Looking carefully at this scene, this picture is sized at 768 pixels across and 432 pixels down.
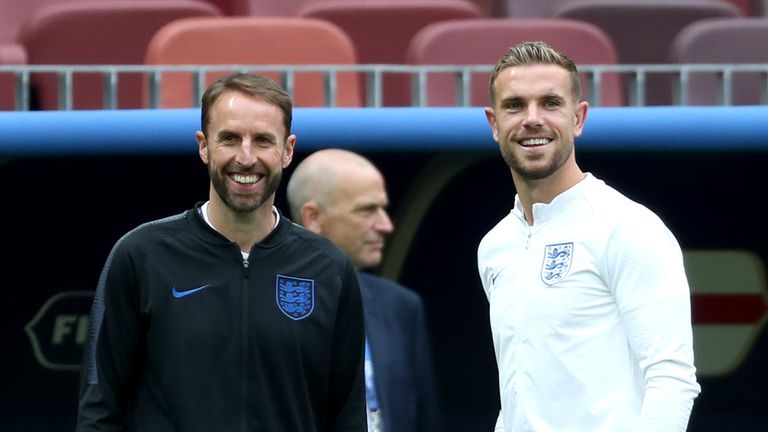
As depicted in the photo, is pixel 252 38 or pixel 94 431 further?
pixel 252 38

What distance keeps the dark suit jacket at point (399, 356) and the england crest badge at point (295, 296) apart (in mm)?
756

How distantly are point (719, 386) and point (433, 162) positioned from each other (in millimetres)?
1190

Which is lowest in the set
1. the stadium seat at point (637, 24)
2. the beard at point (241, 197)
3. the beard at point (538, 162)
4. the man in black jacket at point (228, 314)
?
the man in black jacket at point (228, 314)

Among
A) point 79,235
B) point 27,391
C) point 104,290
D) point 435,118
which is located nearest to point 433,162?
point 435,118

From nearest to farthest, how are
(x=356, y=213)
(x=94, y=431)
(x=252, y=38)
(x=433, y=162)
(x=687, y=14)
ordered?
(x=94, y=431) → (x=356, y=213) → (x=433, y=162) → (x=252, y=38) → (x=687, y=14)

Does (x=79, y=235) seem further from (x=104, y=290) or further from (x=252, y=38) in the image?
(x=104, y=290)

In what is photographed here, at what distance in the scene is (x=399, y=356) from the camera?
3.49 metres

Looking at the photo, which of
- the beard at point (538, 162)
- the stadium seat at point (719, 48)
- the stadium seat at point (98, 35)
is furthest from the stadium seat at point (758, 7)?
the beard at point (538, 162)

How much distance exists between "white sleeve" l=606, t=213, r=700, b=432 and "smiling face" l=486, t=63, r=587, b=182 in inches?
7.9

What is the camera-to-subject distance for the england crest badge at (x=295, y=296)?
266 cm

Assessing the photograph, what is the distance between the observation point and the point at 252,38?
4496 mm

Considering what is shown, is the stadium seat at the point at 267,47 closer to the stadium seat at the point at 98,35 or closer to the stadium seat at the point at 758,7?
the stadium seat at the point at 98,35

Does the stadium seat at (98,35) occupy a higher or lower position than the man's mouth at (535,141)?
higher

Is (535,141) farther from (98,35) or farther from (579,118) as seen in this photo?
(98,35)
